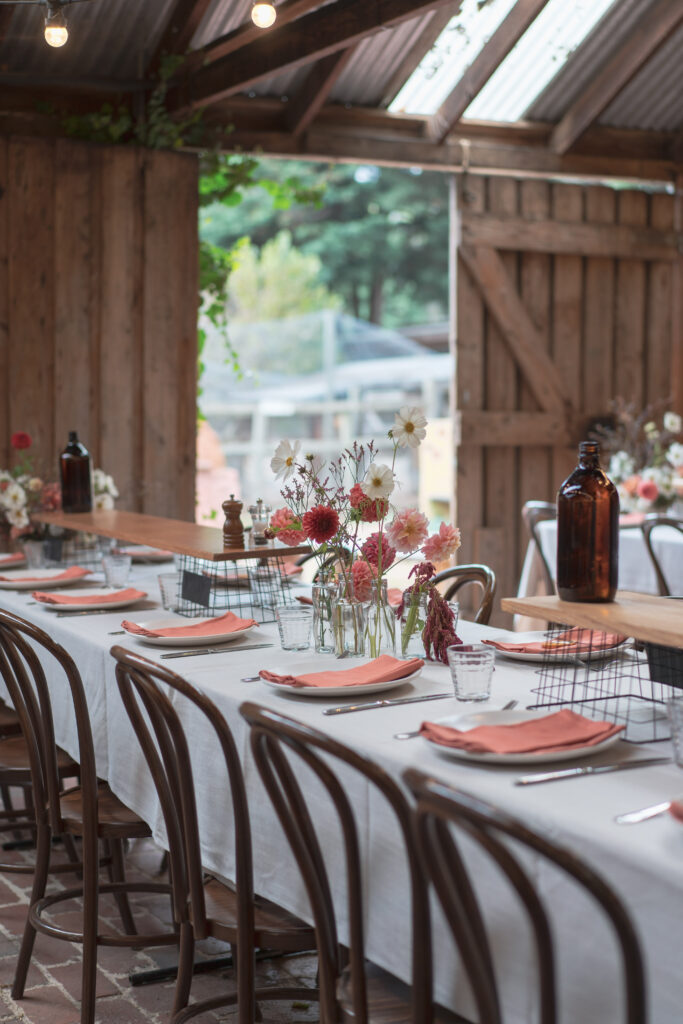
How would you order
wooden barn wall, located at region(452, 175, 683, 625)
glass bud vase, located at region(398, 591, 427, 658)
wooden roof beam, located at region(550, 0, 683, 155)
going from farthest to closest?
wooden barn wall, located at region(452, 175, 683, 625)
wooden roof beam, located at region(550, 0, 683, 155)
glass bud vase, located at region(398, 591, 427, 658)

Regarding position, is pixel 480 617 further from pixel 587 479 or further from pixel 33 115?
pixel 33 115

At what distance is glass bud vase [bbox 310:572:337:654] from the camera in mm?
2695

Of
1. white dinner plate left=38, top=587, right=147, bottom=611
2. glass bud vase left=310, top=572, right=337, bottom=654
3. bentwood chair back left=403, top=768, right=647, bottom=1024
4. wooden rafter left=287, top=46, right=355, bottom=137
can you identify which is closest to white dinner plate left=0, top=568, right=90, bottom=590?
white dinner plate left=38, top=587, right=147, bottom=611

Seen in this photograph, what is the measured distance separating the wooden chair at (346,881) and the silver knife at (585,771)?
207 millimetres

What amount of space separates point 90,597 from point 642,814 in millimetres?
2247

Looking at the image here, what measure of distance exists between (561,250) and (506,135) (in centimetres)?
76

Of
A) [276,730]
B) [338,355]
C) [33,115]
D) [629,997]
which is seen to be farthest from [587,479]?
[338,355]

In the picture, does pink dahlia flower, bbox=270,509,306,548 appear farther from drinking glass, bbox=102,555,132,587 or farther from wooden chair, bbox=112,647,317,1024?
drinking glass, bbox=102,555,132,587

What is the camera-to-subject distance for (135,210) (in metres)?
5.91

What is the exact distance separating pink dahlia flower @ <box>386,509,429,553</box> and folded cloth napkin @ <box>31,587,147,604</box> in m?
1.17

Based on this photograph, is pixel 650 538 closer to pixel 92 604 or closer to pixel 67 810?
pixel 92 604

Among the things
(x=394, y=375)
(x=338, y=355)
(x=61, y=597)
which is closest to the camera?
(x=61, y=597)

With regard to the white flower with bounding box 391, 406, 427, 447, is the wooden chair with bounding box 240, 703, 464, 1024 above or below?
below

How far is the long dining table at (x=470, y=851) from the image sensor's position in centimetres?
149
